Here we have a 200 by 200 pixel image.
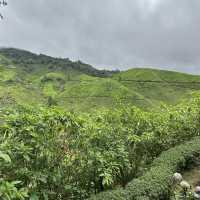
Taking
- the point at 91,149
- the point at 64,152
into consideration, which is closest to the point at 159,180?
the point at 91,149

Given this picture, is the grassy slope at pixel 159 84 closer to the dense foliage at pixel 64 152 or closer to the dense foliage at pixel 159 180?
the dense foliage at pixel 159 180

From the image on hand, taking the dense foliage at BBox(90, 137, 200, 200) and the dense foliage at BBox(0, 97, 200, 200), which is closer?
the dense foliage at BBox(0, 97, 200, 200)

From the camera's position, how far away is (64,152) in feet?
19.1

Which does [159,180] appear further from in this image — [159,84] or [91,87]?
[159,84]

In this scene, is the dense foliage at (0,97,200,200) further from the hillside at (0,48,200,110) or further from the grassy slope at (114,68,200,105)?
the grassy slope at (114,68,200,105)

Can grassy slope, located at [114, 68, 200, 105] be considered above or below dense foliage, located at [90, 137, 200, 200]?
above

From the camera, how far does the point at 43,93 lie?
423ft

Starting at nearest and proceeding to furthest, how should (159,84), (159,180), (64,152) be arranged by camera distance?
1. (64,152)
2. (159,180)
3. (159,84)

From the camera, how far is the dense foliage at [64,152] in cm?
510

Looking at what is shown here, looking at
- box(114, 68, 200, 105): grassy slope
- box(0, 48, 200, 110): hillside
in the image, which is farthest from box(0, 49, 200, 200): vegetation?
box(114, 68, 200, 105): grassy slope

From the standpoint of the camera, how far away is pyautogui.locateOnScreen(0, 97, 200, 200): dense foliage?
16.7 ft

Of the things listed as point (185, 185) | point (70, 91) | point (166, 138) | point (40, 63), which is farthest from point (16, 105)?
point (40, 63)

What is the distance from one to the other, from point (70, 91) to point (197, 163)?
11848 cm

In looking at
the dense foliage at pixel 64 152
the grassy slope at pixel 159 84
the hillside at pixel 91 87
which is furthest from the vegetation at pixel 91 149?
the grassy slope at pixel 159 84
